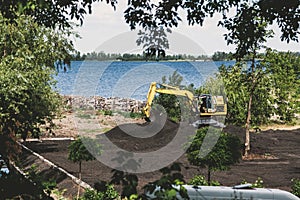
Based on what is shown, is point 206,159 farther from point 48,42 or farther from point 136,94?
point 136,94

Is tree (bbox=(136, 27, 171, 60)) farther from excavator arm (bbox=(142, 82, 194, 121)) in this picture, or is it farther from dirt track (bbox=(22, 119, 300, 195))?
excavator arm (bbox=(142, 82, 194, 121))

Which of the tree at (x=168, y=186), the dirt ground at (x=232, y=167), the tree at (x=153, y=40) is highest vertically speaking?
the tree at (x=153, y=40)

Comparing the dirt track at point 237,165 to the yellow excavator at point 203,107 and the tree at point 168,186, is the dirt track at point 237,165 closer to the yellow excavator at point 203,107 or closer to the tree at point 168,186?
the yellow excavator at point 203,107

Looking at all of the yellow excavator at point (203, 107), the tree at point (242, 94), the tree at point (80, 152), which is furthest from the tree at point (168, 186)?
the yellow excavator at point (203, 107)

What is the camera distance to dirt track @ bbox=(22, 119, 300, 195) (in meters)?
12.9

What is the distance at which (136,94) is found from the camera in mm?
39312

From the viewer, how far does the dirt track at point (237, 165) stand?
12.9 metres

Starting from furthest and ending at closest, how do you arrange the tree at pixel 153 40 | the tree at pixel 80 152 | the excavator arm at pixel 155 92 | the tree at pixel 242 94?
the excavator arm at pixel 155 92 → the tree at pixel 242 94 → the tree at pixel 80 152 → the tree at pixel 153 40

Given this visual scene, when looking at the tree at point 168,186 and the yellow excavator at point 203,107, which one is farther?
the yellow excavator at point 203,107

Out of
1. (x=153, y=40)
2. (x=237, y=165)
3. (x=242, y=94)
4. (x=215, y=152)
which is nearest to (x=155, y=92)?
(x=242, y=94)

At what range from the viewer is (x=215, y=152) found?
10.1m

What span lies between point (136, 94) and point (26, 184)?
35508 mm

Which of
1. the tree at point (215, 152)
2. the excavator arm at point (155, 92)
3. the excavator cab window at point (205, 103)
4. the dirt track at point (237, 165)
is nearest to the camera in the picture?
the tree at point (215, 152)

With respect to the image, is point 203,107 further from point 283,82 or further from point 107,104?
point 107,104
